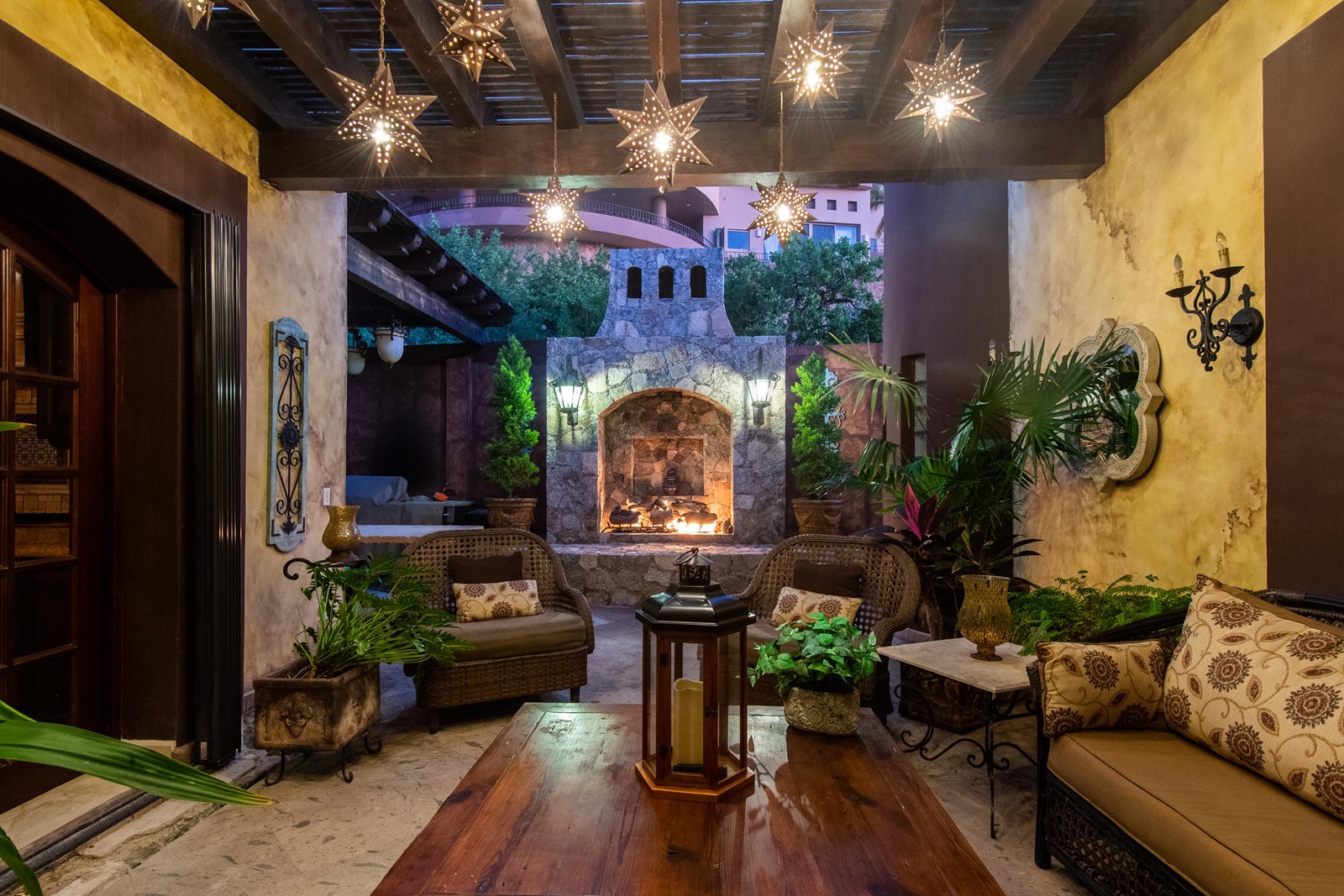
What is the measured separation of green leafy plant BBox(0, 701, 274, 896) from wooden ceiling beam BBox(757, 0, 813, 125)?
2.39 m

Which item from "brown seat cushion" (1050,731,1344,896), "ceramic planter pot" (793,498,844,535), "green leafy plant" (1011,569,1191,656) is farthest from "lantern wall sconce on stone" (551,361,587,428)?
"brown seat cushion" (1050,731,1344,896)

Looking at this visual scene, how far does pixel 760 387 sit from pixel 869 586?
395 cm

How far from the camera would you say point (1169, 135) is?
2.95 metres

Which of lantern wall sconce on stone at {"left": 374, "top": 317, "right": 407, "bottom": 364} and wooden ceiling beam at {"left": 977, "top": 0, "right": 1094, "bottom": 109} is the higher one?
wooden ceiling beam at {"left": 977, "top": 0, "right": 1094, "bottom": 109}

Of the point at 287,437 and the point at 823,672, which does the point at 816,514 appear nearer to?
the point at 287,437

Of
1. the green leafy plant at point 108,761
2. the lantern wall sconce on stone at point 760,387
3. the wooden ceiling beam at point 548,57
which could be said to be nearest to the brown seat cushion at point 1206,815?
the green leafy plant at point 108,761

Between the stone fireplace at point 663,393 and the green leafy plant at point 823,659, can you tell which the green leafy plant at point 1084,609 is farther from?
the stone fireplace at point 663,393

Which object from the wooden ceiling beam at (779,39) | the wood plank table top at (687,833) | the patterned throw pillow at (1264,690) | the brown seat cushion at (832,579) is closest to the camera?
the wood plank table top at (687,833)

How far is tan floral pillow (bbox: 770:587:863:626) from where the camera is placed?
344 cm

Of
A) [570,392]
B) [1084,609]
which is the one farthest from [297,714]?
[570,392]

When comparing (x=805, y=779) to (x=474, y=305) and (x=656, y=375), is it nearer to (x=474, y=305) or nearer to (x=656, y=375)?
(x=656, y=375)

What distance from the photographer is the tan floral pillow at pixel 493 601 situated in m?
3.67

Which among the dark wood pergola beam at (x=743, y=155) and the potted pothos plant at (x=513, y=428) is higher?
the dark wood pergola beam at (x=743, y=155)

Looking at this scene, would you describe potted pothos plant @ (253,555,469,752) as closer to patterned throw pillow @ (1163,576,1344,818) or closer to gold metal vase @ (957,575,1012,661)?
gold metal vase @ (957,575,1012,661)
